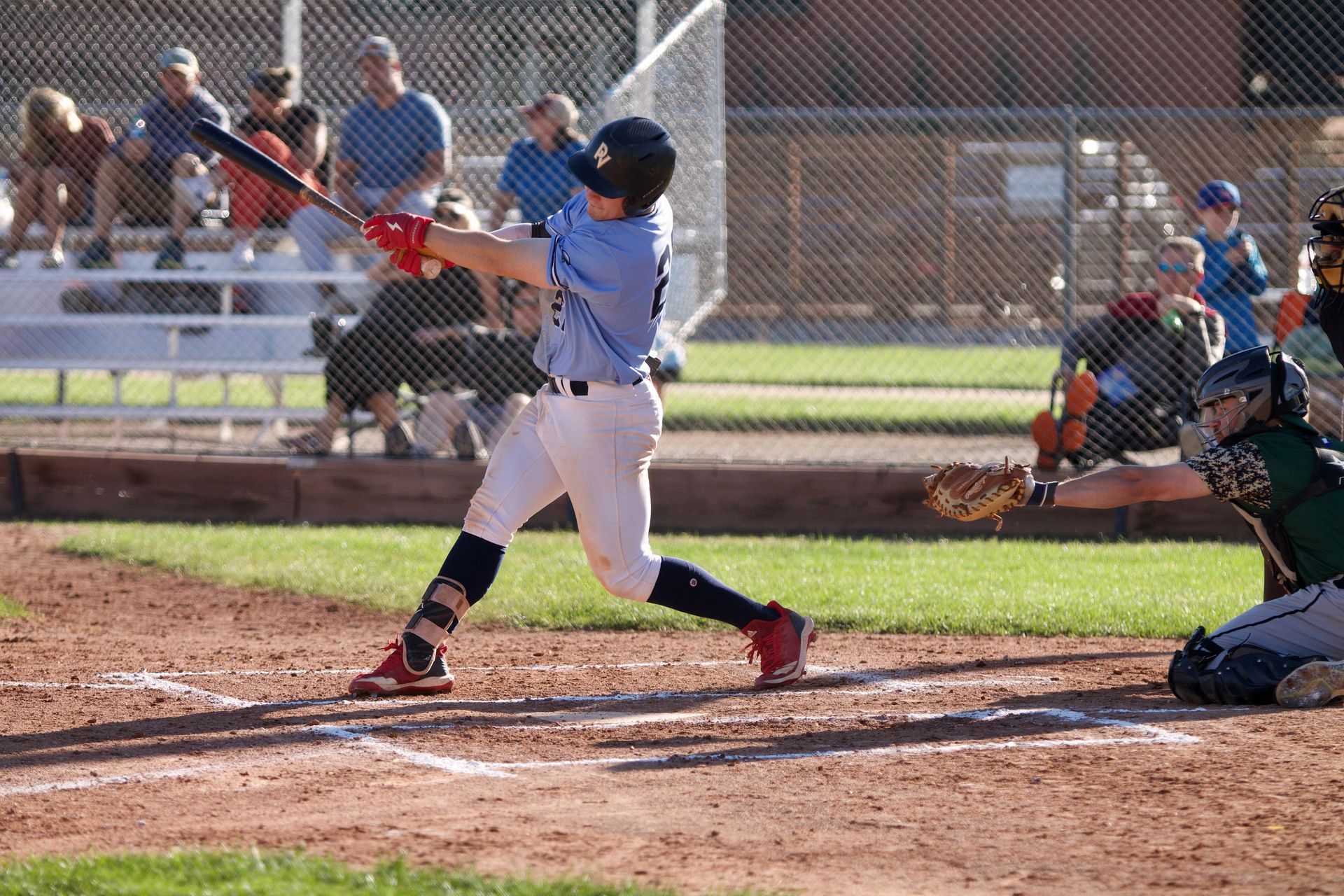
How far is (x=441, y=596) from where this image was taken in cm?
475

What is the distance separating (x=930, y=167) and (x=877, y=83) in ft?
5.61

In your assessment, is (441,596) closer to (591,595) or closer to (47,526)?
(591,595)

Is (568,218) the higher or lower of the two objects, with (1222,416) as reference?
higher

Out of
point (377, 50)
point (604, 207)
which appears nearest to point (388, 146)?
point (377, 50)

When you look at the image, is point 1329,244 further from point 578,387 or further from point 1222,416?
point 578,387

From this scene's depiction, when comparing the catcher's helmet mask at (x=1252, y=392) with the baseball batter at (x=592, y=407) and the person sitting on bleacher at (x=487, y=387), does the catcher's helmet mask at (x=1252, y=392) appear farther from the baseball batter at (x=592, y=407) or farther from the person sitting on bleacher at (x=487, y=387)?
the person sitting on bleacher at (x=487, y=387)

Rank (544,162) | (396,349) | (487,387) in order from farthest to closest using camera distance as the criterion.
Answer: (544,162) < (487,387) < (396,349)

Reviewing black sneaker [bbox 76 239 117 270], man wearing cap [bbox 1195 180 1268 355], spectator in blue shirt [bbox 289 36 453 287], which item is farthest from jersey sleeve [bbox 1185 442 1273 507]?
black sneaker [bbox 76 239 117 270]

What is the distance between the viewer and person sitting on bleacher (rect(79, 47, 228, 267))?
10.1 m

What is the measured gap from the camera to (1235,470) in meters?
4.50

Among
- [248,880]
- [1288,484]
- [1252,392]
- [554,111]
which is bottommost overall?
[248,880]

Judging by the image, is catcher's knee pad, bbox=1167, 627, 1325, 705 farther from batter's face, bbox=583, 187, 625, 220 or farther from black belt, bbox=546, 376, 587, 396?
batter's face, bbox=583, 187, 625, 220

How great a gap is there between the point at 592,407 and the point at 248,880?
6.42 feet

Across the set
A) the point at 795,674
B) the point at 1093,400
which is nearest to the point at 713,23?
the point at 1093,400
